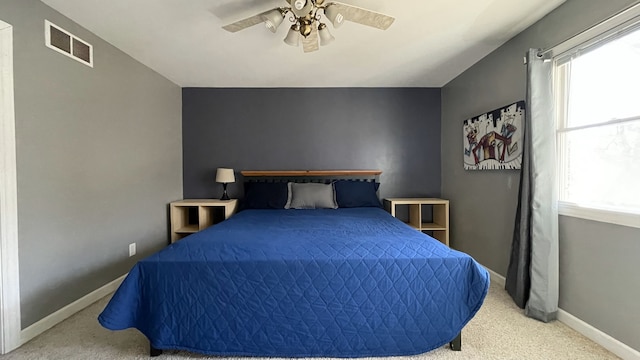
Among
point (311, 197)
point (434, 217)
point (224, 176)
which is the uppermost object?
point (224, 176)

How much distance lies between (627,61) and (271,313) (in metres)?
2.52

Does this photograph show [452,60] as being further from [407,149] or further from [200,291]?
[200,291]

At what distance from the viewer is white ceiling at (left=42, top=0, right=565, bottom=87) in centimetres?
191

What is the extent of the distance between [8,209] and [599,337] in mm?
3696

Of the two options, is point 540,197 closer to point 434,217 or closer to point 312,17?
point 434,217

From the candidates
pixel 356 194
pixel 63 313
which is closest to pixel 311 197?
pixel 356 194

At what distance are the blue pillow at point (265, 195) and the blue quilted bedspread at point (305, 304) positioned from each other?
180 cm

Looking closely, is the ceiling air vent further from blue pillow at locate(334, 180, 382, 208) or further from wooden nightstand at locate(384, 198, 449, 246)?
wooden nightstand at locate(384, 198, 449, 246)

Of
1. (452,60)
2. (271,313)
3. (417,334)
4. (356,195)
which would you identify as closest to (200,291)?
(271,313)

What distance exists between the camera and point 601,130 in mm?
1707

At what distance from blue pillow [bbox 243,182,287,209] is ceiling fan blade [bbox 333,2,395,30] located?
7.13 ft

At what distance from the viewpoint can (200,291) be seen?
4.99 ft

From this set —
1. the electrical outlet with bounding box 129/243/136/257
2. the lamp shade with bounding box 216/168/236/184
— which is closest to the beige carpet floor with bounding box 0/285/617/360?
the electrical outlet with bounding box 129/243/136/257

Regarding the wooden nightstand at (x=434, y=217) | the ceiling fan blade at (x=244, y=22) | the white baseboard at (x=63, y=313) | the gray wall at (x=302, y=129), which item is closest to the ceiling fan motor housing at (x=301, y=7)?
the ceiling fan blade at (x=244, y=22)
